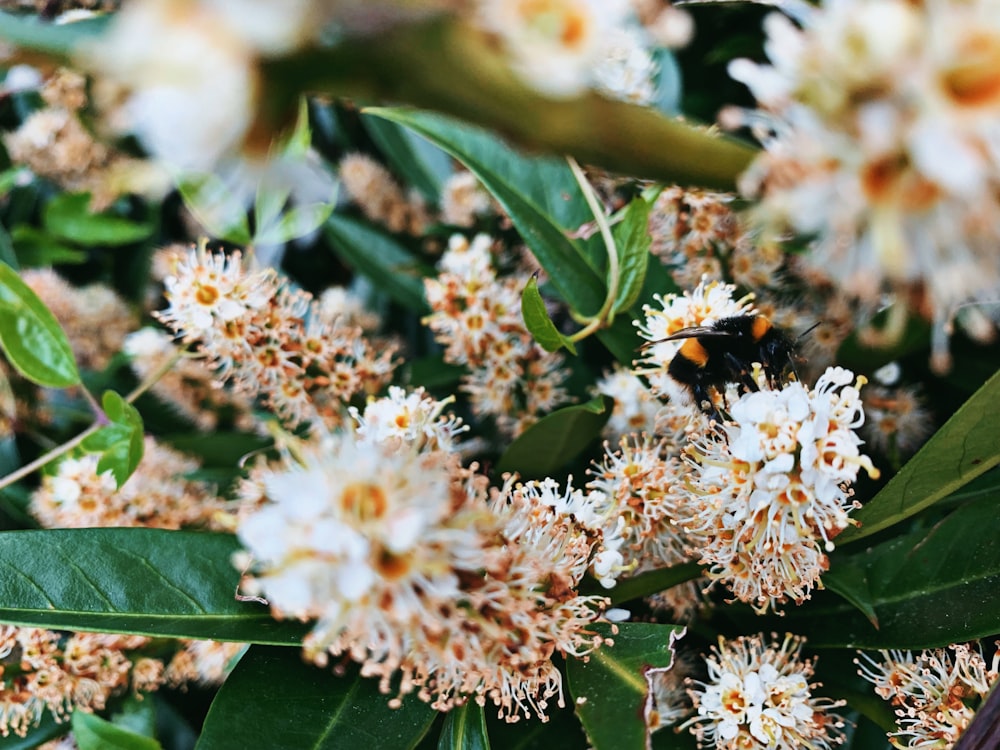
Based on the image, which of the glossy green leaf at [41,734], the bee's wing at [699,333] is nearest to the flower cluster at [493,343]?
the bee's wing at [699,333]

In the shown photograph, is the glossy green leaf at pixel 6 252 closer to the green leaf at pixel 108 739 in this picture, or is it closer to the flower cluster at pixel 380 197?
the flower cluster at pixel 380 197

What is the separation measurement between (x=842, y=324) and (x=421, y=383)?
0.47 m

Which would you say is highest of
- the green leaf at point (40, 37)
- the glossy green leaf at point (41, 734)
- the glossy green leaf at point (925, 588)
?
the green leaf at point (40, 37)

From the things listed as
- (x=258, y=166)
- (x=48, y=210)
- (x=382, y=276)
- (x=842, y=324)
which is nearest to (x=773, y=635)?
(x=842, y=324)


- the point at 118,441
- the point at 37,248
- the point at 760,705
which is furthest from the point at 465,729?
the point at 37,248

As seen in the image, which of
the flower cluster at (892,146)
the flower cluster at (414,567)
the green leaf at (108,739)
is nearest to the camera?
the flower cluster at (892,146)

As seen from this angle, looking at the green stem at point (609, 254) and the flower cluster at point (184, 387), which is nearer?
the green stem at point (609, 254)

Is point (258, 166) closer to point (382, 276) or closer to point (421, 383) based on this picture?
point (421, 383)

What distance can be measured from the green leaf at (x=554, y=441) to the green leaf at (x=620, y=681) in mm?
189

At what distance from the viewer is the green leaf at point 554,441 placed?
784 millimetres

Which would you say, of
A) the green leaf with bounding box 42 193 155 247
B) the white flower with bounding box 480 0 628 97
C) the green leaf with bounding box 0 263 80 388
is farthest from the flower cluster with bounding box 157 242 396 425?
the white flower with bounding box 480 0 628 97

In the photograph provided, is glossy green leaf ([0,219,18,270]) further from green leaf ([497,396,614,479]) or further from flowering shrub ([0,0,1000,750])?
green leaf ([497,396,614,479])

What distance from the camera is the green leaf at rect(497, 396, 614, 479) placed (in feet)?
2.57

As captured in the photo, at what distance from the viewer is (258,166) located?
0.37 meters
